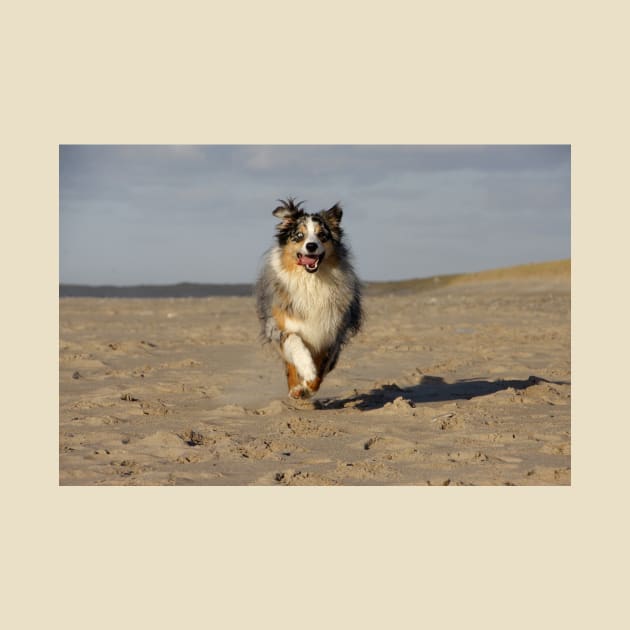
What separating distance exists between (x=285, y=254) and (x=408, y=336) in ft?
23.9

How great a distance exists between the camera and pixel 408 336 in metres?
15.5

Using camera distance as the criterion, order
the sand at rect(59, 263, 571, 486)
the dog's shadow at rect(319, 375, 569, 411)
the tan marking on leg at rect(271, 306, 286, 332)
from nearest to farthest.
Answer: the sand at rect(59, 263, 571, 486), the tan marking on leg at rect(271, 306, 286, 332), the dog's shadow at rect(319, 375, 569, 411)

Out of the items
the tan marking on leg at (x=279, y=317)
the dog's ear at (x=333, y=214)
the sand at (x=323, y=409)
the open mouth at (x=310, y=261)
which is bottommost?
the sand at (x=323, y=409)

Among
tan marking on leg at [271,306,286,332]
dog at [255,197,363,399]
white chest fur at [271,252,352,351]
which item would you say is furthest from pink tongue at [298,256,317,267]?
tan marking on leg at [271,306,286,332]

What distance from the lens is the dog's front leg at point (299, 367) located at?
27.2 ft

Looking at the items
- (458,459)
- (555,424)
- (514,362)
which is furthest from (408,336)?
(458,459)

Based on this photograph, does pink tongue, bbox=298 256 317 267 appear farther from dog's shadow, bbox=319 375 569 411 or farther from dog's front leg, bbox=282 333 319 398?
dog's shadow, bbox=319 375 569 411

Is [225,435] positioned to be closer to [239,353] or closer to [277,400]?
[277,400]

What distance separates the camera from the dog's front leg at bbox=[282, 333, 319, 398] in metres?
8.29

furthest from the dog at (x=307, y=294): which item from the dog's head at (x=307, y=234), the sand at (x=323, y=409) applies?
the sand at (x=323, y=409)

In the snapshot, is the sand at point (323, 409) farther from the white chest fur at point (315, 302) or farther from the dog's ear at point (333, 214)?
the dog's ear at point (333, 214)

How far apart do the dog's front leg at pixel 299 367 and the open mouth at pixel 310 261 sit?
0.71 meters

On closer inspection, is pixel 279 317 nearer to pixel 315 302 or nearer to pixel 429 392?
pixel 315 302

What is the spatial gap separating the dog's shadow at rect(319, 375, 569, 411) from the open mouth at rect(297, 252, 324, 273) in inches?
58.2
